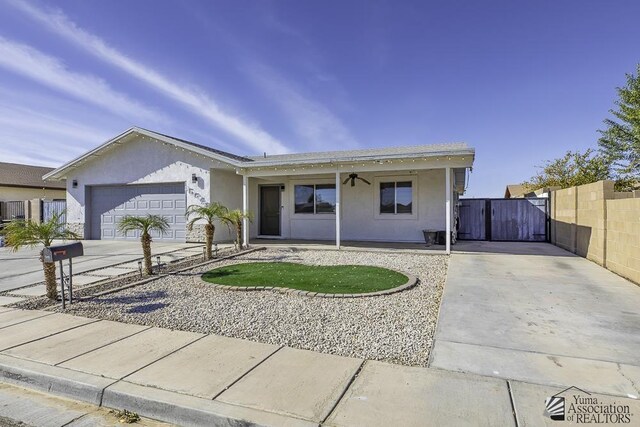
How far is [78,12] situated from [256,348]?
9782 millimetres

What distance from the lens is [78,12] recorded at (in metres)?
8.61

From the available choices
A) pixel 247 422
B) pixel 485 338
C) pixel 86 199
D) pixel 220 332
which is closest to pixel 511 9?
pixel 485 338

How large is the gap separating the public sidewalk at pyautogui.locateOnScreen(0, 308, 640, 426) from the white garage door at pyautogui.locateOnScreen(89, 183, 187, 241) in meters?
10.3

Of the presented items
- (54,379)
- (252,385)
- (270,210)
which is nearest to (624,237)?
(252,385)

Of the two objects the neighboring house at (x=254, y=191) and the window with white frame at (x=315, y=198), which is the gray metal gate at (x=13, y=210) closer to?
the neighboring house at (x=254, y=191)

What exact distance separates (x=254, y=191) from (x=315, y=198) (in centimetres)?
296

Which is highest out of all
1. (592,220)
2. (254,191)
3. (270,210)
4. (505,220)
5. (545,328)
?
(254,191)

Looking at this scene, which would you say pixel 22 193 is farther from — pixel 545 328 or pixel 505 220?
pixel 545 328

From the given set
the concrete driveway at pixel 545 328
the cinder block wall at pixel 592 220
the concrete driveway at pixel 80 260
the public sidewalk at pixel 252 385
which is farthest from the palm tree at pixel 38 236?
the cinder block wall at pixel 592 220

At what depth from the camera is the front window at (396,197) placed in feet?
43.7

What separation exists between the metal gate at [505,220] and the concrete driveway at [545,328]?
7580mm

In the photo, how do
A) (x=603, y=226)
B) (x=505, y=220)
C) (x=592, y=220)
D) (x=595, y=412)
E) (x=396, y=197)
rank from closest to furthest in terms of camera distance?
1. (x=595, y=412)
2. (x=603, y=226)
3. (x=592, y=220)
4. (x=396, y=197)
5. (x=505, y=220)

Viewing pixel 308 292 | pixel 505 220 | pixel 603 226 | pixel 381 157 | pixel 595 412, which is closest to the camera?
pixel 595 412

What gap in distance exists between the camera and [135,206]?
14.8m
